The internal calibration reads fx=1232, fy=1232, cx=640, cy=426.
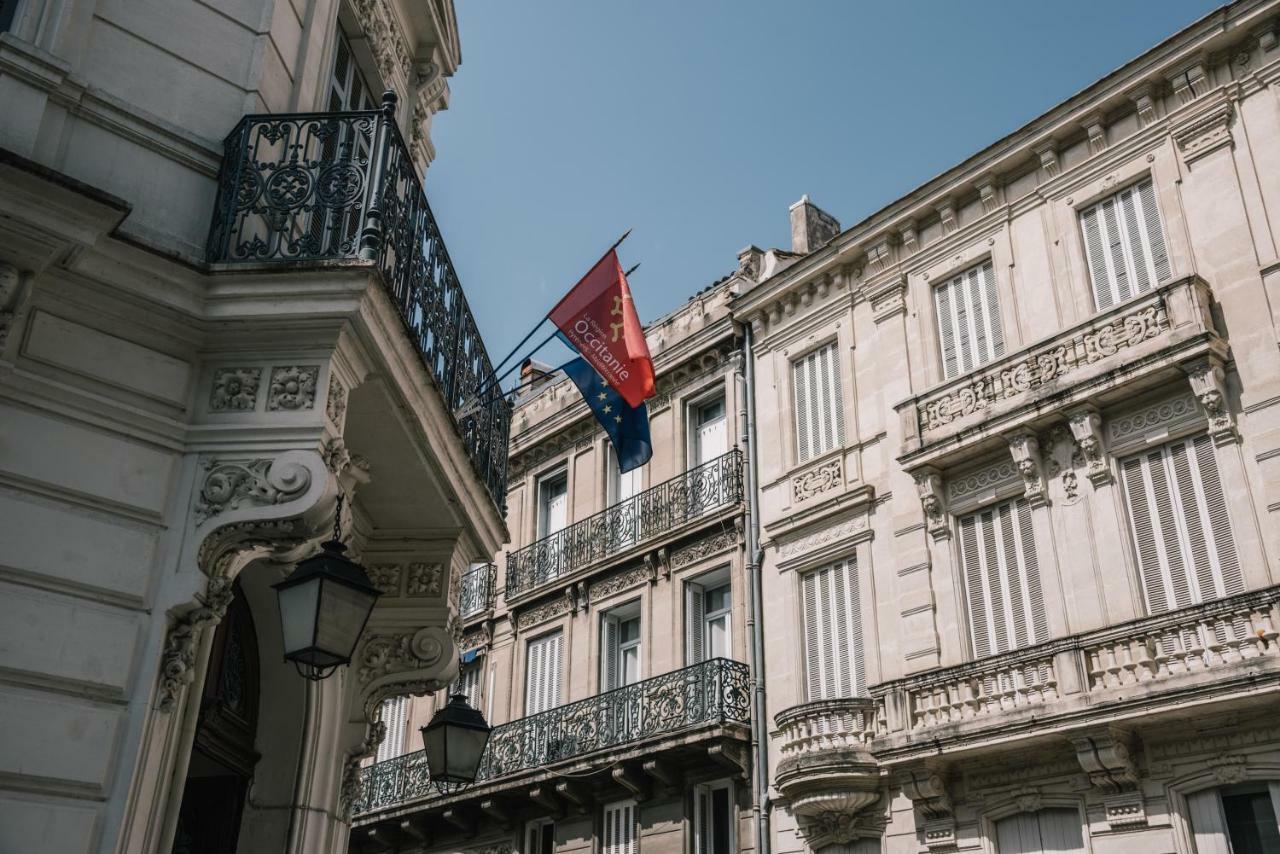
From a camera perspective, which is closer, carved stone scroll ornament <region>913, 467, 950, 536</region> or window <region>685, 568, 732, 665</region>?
carved stone scroll ornament <region>913, 467, 950, 536</region>

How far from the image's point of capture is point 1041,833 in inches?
574

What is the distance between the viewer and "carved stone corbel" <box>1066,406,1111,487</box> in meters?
15.4

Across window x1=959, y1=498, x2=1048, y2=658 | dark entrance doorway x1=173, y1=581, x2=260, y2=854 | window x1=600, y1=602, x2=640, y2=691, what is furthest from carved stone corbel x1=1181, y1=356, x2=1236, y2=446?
dark entrance doorway x1=173, y1=581, x2=260, y2=854

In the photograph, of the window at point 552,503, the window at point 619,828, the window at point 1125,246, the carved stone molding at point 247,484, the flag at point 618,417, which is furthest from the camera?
the window at point 552,503

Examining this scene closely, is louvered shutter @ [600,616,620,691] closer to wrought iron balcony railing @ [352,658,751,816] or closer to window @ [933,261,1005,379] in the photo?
wrought iron balcony railing @ [352,658,751,816]

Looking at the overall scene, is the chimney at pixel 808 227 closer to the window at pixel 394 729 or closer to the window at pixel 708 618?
the window at pixel 708 618

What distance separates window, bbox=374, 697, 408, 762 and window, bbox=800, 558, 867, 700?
34.9 feet

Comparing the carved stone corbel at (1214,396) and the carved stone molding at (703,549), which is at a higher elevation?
the carved stone molding at (703,549)

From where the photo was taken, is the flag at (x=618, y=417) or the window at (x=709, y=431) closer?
the flag at (x=618, y=417)

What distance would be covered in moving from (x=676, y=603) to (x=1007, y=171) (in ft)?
28.6

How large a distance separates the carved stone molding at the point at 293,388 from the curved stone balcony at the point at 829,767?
1198 cm

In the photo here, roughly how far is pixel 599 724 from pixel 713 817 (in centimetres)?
280

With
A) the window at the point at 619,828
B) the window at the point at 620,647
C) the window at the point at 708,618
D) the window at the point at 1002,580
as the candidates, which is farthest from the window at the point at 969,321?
the window at the point at 619,828

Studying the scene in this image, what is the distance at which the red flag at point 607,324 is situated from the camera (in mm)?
11601
